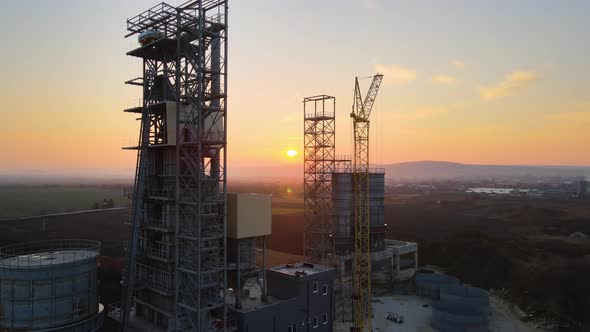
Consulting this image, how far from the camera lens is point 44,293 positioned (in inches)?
1102

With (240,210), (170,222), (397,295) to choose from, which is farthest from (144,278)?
(397,295)

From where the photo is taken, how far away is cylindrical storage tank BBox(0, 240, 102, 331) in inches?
1089

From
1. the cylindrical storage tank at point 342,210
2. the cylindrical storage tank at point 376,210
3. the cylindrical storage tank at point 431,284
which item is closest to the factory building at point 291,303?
the cylindrical storage tank at point 342,210

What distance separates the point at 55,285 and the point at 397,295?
131 ft

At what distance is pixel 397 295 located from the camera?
52.1 meters

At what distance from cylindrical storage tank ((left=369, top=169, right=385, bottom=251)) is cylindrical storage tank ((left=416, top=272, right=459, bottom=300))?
7141 mm

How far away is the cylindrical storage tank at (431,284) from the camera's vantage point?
49.7 meters

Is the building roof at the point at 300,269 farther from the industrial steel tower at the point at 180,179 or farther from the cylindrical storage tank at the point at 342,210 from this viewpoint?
the cylindrical storage tank at the point at 342,210

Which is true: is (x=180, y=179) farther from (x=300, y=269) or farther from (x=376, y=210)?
(x=376, y=210)

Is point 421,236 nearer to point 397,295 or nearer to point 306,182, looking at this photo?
point 397,295

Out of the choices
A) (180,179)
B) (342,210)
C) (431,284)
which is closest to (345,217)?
(342,210)

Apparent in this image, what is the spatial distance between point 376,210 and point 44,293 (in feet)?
137

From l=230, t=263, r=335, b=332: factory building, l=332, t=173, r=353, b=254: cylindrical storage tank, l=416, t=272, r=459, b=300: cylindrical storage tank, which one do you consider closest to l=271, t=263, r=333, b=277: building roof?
l=230, t=263, r=335, b=332: factory building

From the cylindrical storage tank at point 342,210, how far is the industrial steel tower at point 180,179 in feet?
77.8
